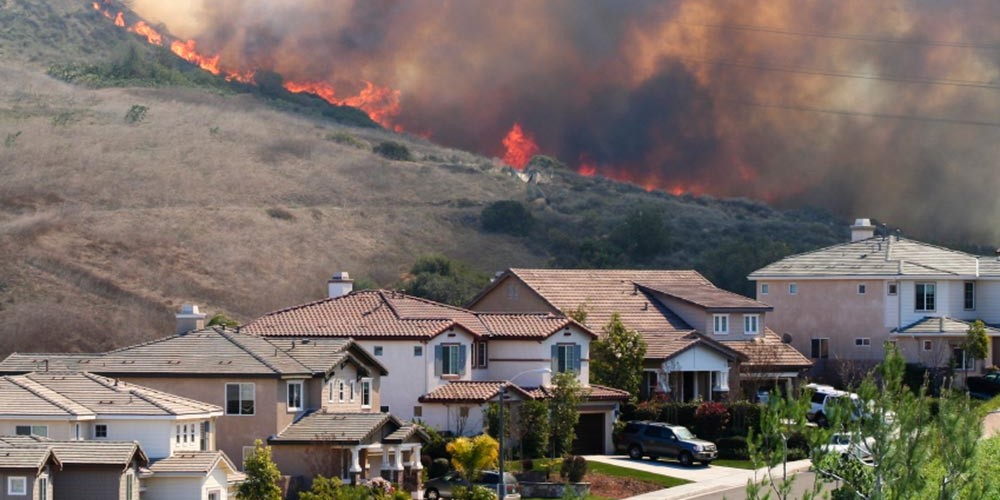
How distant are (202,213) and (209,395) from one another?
7555 cm

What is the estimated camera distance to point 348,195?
15362 cm

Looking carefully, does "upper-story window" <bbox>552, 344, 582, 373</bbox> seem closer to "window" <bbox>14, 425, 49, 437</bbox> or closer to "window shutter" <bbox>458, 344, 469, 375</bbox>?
"window shutter" <bbox>458, 344, 469, 375</bbox>

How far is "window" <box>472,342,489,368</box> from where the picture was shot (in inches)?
3152

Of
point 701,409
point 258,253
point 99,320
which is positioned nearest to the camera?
point 701,409

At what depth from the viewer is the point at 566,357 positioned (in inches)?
3204

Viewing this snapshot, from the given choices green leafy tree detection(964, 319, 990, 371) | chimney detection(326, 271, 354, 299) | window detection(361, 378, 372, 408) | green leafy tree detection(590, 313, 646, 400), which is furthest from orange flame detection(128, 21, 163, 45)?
window detection(361, 378, 372, 408)

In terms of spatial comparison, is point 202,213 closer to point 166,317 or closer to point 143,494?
point 166,317

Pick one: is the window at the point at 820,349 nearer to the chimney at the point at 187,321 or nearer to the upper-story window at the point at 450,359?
the upper-story window at the point at 450,359

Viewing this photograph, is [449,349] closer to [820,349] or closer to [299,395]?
[299,395]

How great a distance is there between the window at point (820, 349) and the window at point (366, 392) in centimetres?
3198

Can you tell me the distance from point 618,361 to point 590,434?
16.6ft

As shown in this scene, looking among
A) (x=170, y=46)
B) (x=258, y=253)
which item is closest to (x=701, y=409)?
(x=258, y=253)

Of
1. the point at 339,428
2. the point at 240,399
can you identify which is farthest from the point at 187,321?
the point at 339,428

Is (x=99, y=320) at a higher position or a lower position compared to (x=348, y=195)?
lower
